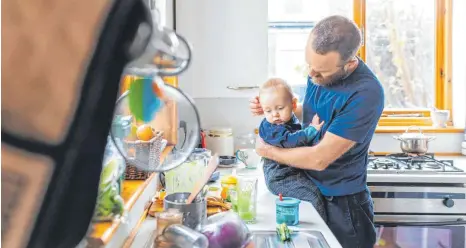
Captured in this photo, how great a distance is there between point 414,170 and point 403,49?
102 cm

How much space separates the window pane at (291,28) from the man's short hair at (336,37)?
1.44 meters

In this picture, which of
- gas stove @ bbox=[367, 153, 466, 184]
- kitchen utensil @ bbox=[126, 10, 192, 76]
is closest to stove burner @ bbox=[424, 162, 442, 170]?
gas stove @ bbox=[367, 153, 466, 184]

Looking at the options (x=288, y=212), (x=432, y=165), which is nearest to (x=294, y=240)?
(x=288, y=212)

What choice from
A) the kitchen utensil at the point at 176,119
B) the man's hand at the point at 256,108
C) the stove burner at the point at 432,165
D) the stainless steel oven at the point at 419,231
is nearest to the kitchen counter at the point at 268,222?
the man's hand at the point at 256,108

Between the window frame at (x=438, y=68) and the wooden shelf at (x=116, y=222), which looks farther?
the window frame at (x=438, y=68)

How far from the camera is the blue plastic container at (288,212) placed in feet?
5.83

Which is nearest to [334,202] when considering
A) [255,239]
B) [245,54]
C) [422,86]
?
[255,239]

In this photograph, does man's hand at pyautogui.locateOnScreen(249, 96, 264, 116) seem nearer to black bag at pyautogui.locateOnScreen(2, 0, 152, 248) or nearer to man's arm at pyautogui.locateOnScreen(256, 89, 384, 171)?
man's arm at pyautogui.locateOnScreen(256, 89, 384, 171)

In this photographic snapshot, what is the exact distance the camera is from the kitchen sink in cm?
161

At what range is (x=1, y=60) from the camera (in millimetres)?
478

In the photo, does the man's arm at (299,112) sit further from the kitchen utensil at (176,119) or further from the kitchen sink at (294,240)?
the kitchen utensil at (176,119)

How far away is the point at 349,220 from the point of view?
207 cm

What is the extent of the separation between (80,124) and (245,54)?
251 cm

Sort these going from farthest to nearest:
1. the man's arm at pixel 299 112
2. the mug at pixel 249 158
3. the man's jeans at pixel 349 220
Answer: the mug at pixel 249 158 → the man's arm at pixel 299 112 → the man's jeans at pixel 349 220
